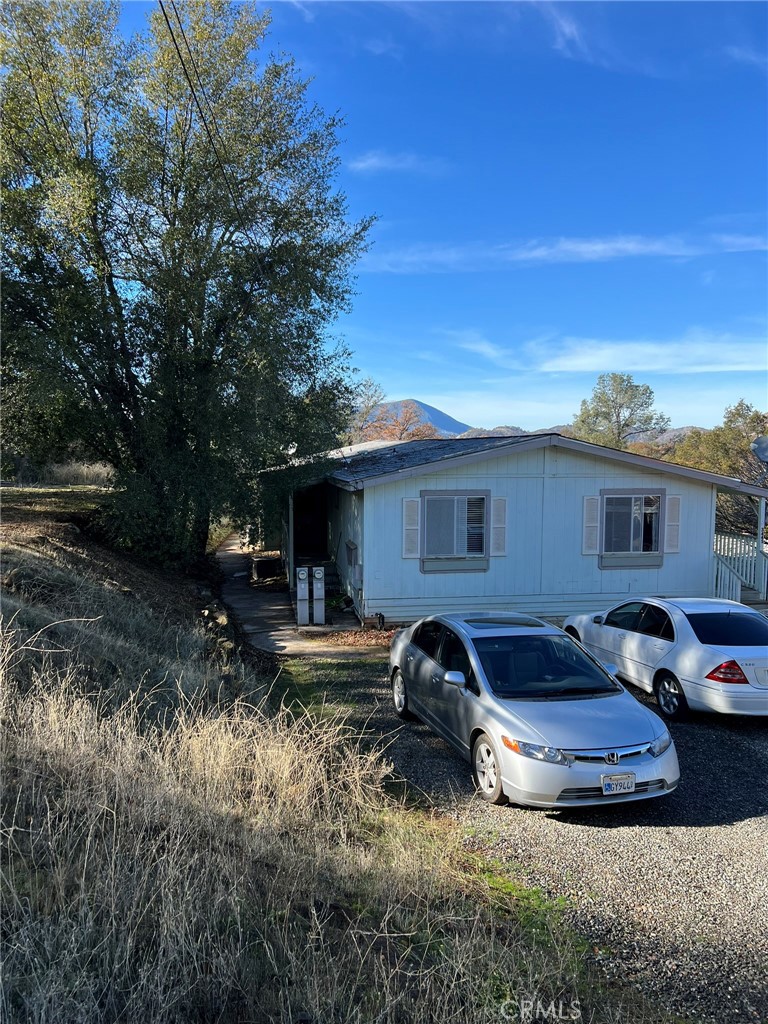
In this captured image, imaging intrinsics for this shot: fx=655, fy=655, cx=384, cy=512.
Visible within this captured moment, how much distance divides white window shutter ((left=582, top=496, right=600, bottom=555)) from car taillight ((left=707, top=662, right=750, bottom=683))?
281 inches

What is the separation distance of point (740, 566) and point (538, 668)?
11295 mm

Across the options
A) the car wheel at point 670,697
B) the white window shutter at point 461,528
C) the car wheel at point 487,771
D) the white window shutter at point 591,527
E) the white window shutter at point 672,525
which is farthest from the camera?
the white window shutter at point 672,525

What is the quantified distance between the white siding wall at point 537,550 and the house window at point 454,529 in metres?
0.15

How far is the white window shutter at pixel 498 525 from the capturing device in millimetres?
13992

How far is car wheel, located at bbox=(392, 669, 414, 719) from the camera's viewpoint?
7.95 m

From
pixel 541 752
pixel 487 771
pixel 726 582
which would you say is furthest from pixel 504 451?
pixel 541 752

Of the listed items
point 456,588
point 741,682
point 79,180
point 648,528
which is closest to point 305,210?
point 79,180

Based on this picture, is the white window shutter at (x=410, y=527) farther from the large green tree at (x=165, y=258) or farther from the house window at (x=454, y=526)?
the large green tree at (x=165, y=258)

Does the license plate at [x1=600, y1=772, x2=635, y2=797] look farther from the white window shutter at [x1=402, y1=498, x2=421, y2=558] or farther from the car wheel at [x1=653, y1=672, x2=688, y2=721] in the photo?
the white window shutter at [x1=402, y1=498, x2=421, y2=558]

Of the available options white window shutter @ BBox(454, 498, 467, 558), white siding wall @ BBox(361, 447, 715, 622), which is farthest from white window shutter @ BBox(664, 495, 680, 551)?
white window shutter @ BBox(454, 498, 467, 558)

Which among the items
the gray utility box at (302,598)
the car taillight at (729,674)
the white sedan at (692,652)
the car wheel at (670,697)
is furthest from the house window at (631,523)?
the car taillight at (729,674)

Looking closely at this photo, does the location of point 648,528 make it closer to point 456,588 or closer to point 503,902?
point 456,588

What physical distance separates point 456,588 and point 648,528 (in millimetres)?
4695

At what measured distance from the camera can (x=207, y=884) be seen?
344cm
